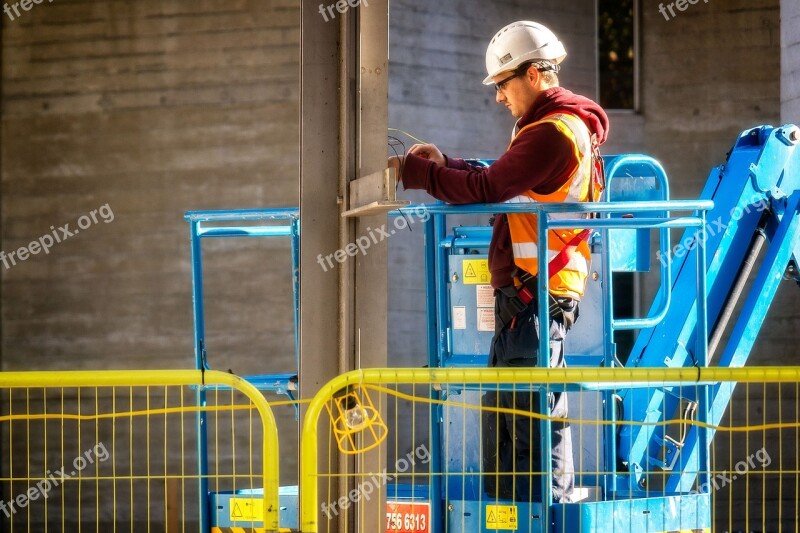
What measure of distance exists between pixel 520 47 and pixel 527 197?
0.73 meters

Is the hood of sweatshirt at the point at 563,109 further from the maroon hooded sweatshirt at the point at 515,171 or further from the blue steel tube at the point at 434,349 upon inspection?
the blue steel tube at the point at 434,349

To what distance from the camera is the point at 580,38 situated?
11.5 meters

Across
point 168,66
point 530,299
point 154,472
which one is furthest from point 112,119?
point 530,299

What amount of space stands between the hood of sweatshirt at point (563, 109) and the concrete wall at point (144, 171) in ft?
20.4

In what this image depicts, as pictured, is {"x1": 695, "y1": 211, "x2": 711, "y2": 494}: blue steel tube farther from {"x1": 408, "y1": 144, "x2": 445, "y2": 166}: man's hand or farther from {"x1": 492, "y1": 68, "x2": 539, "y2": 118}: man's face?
{"x1": 408, "y1": 144, "x2": 445, "y2": 166}: man's hand

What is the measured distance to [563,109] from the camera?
4922mm

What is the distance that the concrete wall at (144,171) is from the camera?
1106 cm

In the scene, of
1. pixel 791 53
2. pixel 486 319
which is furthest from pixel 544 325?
pixel 791 53

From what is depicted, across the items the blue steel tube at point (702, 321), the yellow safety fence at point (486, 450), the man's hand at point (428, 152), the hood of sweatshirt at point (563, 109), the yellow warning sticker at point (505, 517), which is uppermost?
the hood of sweatshirt at point (563, 109)

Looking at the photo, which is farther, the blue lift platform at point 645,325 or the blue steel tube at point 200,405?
the blue steel tube at point 200,405

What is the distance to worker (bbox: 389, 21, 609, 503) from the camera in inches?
187

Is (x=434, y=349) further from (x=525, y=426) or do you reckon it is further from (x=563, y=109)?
(x=563, y=109)

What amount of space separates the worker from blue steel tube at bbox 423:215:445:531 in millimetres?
274

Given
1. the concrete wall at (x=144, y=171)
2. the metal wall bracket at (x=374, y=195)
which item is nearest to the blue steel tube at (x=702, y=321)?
the metal wall bracket at (x=374, y=195)
